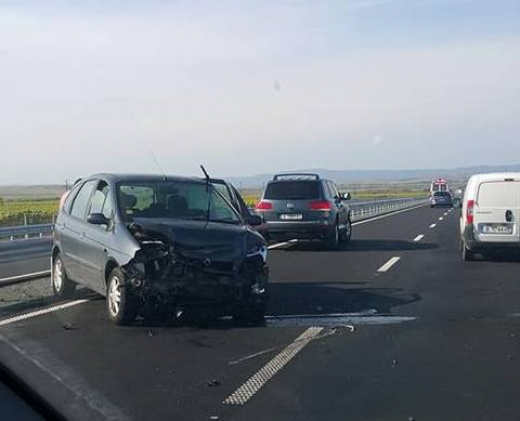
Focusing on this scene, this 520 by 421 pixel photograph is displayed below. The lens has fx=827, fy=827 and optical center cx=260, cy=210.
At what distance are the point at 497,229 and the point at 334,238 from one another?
5190 mm

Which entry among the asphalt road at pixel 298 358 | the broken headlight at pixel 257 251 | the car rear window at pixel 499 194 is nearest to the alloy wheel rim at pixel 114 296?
the asphalt road at pixel 298 358

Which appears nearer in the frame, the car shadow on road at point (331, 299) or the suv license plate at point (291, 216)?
the car shadow on road at point (331, 299)

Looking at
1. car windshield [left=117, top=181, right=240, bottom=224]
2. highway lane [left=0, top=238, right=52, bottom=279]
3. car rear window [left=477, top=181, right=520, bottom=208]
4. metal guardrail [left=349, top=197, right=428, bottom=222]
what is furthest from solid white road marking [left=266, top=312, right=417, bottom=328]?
metal guardrail [left=349, top=197, right=428, bottom=222]

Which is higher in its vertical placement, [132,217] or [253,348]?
[132,217]

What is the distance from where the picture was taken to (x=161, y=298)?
8797mm

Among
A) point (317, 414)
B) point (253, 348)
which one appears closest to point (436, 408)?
point (317, 414)

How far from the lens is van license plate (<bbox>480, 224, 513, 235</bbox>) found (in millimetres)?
16000

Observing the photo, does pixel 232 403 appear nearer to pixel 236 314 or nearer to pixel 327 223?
pixel 236 314

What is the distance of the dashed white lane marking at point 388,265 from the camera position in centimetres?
1502

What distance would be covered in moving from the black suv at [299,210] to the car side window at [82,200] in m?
9.17

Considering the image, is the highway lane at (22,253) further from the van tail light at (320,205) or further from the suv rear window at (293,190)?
the van tail light at (320,205)

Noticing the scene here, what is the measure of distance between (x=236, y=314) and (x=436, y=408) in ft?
13.2

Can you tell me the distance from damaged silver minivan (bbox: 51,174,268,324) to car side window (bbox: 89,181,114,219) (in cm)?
1

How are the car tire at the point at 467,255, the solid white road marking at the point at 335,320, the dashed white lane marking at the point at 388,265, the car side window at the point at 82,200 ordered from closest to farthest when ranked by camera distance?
the solid white road marking at the point at 335,320
the car side window at the point at 82,200
the dashed white lane marking at the point at 388,265
the car tire at the point at 467,255
